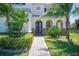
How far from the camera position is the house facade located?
6.19 metres

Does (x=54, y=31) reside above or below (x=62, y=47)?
above

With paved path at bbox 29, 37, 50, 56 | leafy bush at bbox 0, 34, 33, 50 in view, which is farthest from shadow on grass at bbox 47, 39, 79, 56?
leafy bush at bbox 0, 34, 33, 50

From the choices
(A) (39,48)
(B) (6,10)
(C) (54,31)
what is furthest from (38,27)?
(B) (6,10)

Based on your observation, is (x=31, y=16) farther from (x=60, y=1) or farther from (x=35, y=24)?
(x=60, y=1)

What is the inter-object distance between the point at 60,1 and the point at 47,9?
0.32m

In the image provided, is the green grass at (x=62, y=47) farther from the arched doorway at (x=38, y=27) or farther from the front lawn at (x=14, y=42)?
the front lawn at (x=14, y=42)

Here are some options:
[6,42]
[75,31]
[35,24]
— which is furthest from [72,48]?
[6,42]

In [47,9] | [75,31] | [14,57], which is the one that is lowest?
[14,57]

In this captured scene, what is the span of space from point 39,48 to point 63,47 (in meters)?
0.47

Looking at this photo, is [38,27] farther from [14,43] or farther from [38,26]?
[14,43]

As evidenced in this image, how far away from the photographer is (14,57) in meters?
5.99

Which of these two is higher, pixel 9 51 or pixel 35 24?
pixel 35 24

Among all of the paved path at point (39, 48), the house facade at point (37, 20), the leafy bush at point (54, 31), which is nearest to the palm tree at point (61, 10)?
the house facade at point (37, 20)

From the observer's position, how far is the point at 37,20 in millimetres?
6305
